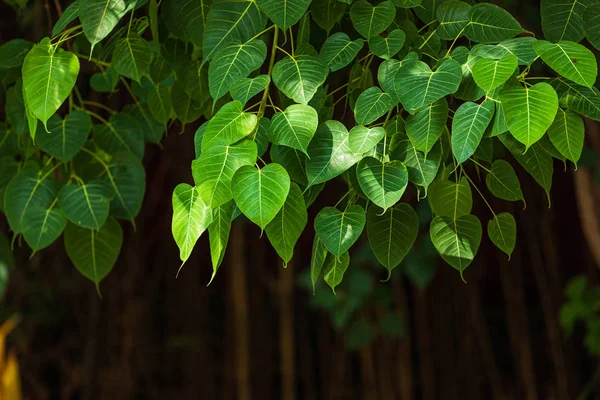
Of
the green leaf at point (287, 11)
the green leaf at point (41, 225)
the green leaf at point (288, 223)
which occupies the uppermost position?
the green leaf at point (287, 11)

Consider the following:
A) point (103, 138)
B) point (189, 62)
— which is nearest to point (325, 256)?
point (189, 62)

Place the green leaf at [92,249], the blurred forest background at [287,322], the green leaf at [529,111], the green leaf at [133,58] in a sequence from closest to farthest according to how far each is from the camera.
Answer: the green leaf at [529,111]
the green leaf at [133,58]
the green leaf at [92,249]
the blurred forest background at [287,322]

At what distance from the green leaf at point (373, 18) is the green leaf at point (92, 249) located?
0.44 metres

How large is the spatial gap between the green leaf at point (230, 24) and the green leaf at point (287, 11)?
0.06 meters

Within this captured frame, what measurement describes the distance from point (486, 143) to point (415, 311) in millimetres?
1762

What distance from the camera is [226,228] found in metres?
0.75

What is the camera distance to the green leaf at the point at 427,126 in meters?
0.75

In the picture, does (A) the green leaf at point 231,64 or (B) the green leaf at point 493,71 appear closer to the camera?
(B) the green leaf at point 493,71

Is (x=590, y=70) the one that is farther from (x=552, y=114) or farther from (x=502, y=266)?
(x=502, y=266)

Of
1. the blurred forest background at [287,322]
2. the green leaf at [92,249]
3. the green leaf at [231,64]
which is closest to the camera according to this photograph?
the green leaf at [231,64]

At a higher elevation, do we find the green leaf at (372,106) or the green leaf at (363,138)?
the green leaf at (372,106)

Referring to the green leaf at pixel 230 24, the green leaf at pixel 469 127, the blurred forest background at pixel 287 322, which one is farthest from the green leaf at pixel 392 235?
the blurred forest background at pixel 287 322

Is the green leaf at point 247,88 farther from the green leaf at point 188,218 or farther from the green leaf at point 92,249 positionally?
the green leaf at point 92,249

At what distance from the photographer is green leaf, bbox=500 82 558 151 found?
69cm
